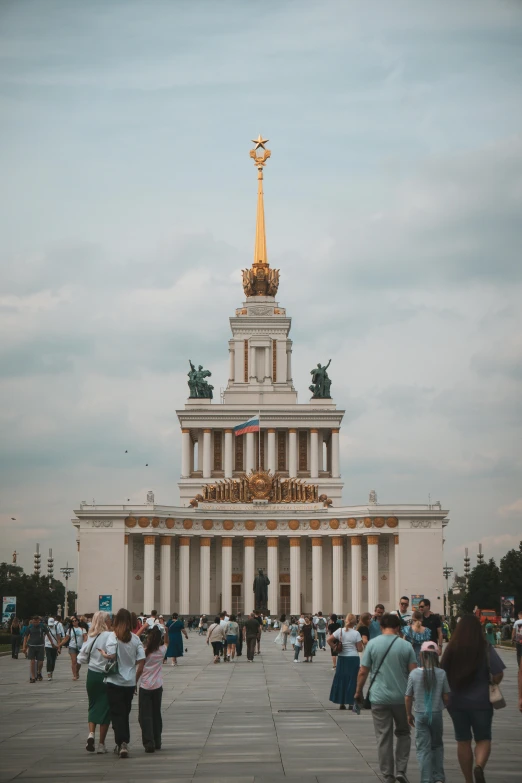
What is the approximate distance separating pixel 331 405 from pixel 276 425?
19.0ft

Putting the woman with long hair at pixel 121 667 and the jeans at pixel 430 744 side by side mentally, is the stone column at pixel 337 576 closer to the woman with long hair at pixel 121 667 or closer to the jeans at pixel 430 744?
the woman with long hair at pixel 121 667

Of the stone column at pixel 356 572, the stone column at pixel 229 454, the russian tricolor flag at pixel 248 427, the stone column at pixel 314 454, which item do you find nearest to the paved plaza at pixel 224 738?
the stone column at pixel 356 572

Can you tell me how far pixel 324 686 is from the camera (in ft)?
108

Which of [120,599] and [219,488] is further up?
[219,488]

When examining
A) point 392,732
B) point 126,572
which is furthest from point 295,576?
point 392,732

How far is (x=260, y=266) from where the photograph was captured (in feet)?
391

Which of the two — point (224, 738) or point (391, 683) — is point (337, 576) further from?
point (391, 683)

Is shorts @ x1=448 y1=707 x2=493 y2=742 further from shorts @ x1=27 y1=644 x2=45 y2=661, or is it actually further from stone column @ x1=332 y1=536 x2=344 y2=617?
stone column @ x1=332 y1=536 x2=344 y2=617

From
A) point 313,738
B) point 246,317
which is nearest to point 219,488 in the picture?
point 246,317

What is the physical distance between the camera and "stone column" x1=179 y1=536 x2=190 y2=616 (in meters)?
97.8

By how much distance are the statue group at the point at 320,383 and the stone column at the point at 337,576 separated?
58.8 feet

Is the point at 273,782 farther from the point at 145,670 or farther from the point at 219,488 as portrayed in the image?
the point at 219,488

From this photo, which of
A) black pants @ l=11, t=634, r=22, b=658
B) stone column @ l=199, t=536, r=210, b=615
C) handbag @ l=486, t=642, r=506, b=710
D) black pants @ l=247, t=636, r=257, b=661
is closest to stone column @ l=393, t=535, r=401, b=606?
stone column @ l=199, t=536, r=210, b=615

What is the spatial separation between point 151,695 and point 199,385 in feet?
315
